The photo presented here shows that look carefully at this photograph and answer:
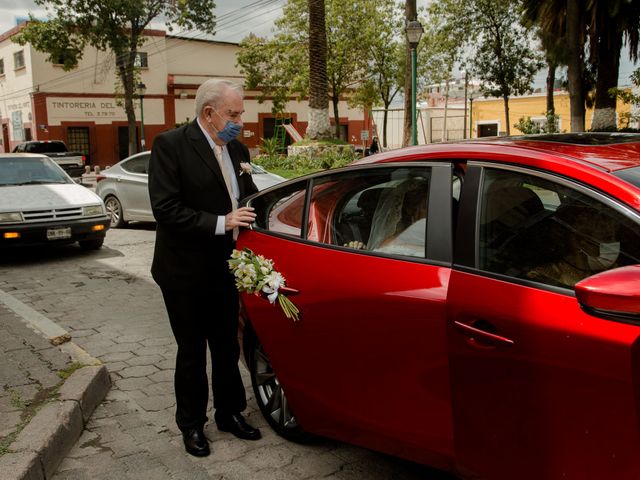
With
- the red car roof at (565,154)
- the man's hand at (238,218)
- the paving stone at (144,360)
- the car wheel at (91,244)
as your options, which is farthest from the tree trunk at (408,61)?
the red car roof at (565,154)

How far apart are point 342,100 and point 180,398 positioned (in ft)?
149

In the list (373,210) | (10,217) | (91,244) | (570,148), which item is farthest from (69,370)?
(91,244)

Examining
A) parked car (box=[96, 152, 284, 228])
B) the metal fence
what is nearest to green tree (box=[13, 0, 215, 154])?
parked car (box=[96, 152, 284, 228])

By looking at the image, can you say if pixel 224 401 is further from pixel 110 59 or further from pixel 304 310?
pixel 110 59

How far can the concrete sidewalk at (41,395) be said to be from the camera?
10.6 feet

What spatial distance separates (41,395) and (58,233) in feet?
18.5

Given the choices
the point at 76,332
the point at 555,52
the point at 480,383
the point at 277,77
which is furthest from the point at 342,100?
the point at 480,383

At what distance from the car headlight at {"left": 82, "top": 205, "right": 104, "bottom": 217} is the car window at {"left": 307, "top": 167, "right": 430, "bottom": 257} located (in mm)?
6921

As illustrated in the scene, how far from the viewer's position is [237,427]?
3.77 metres

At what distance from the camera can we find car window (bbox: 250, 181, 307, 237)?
3.44 m

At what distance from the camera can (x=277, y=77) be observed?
38.5 meters

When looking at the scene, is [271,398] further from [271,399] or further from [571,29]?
[571,29]

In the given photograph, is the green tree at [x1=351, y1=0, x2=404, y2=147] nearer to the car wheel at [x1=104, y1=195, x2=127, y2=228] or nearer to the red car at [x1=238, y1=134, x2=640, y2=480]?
the car wheel at [x1=104, y1=195, x2=127, y2=228]

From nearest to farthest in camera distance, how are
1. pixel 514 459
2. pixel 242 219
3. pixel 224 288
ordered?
1. pixel 514 459
2. pixel 242 219
3. pixel 224 288
